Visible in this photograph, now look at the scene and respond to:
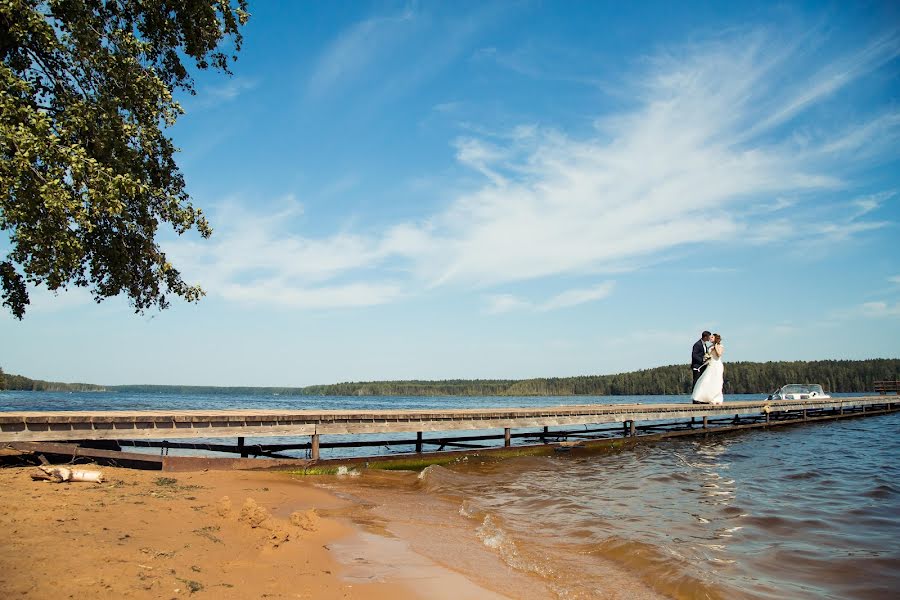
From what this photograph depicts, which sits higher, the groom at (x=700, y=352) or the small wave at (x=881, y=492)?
the groom at (x=700, y=352)

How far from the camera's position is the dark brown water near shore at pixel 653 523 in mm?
6586

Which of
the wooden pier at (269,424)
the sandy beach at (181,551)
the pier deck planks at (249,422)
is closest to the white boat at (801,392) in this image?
the wooden pier at (269,424)

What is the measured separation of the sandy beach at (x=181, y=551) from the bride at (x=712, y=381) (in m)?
18.2

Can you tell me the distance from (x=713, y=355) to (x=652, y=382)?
14343 cm

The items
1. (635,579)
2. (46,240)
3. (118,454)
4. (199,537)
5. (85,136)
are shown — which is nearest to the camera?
(199,537)

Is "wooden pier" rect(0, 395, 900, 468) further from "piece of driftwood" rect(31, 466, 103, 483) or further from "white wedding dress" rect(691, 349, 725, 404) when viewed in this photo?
"piece of driftwood" rect(31, 466, 103, 483)

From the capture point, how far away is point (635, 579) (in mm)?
6605

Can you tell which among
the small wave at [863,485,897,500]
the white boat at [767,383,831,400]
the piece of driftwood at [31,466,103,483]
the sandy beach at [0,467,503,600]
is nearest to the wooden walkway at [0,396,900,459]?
the sandy beach at [0,467,503,600]

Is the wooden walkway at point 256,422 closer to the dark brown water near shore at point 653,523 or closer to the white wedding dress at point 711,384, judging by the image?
the dark brown water near shore at point 653,523

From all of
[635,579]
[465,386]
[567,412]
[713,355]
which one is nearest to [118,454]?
[635,579]

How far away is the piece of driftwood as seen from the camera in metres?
7.88

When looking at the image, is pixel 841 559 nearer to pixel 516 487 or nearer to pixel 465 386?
pixel 516 487

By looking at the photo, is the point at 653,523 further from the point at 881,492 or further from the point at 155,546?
the point at 155,546

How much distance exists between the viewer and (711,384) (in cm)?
2406
